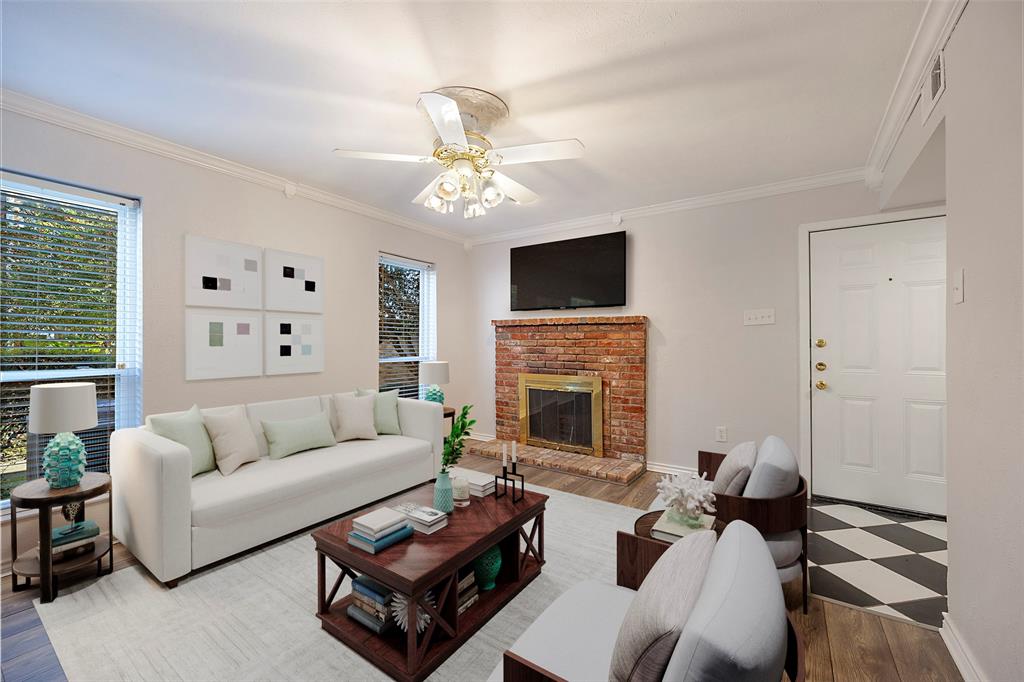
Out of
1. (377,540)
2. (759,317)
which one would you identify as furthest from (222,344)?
(759,317)

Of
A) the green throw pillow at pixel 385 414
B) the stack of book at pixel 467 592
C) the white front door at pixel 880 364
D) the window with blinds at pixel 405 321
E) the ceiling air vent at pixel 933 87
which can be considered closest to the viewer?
the ceiling air vent at pixel 933 87

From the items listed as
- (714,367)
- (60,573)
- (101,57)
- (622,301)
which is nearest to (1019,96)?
(714,367)

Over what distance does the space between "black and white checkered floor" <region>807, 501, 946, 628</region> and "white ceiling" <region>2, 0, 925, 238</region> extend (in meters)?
2.50

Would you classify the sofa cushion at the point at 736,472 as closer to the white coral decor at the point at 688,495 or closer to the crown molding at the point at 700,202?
the white coral decor at the point at 688,495

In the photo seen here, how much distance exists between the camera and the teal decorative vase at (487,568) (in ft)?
6.75

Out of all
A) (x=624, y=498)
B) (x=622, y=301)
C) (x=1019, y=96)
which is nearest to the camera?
(x=1019, y=96)

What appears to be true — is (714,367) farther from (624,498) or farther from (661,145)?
(661,145)

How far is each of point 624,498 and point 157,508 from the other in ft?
9.64

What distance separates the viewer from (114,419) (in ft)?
9.24

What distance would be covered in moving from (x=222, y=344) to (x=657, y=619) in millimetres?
3338

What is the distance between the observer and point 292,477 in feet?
8.75

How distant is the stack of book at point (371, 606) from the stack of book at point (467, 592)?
0.30m

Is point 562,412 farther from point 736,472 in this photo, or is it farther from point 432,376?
point 736,472

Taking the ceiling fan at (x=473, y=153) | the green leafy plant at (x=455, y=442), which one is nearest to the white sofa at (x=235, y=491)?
the green leafy plant at (x=455, y=442)
